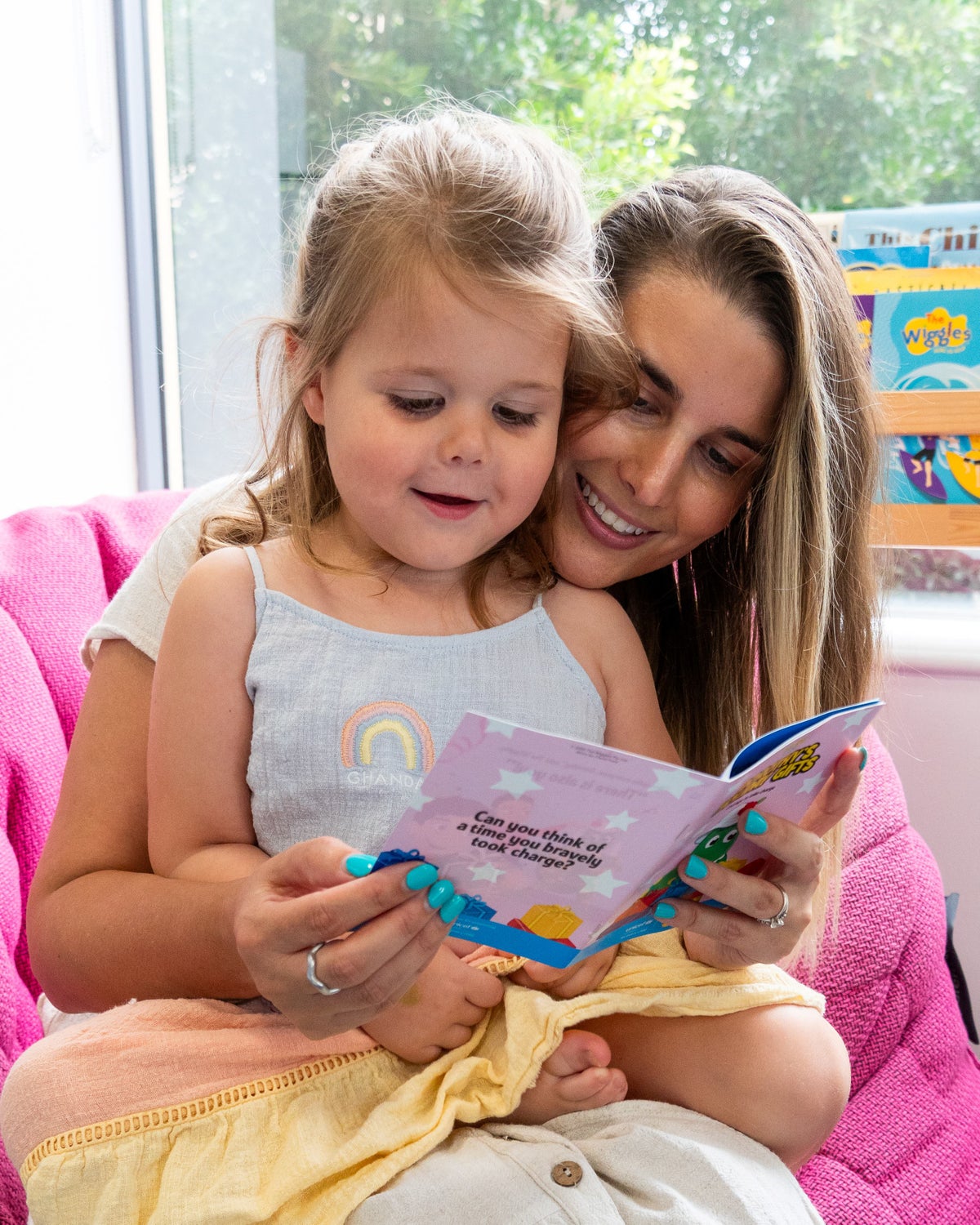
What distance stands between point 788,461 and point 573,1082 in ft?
1.69

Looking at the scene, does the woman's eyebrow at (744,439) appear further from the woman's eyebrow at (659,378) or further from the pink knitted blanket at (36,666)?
the pink knitted blanket at (36,666)

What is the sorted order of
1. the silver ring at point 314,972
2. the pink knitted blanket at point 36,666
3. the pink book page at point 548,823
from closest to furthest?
1. the pink book page at point 548,823
2. the silver ring at point 314,972
3. the pink knitted blanket at point 36,666

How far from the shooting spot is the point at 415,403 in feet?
2.92

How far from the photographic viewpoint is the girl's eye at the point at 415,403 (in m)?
0.89

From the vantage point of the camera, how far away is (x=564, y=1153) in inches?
30.9

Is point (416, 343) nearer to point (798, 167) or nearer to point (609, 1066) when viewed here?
point (609, 1066)

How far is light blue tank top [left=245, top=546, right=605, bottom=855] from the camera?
2.93ft

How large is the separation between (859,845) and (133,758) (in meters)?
0.82

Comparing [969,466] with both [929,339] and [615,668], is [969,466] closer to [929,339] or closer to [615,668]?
[929,339]

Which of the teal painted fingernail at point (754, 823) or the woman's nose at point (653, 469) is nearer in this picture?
the teal painted fingernail at point (754, 823)

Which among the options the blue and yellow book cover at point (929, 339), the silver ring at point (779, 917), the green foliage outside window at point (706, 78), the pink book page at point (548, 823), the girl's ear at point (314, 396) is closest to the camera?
the pink book page at point (548, 823)

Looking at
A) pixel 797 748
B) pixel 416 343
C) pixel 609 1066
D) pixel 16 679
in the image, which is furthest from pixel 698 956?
pixel 16 679

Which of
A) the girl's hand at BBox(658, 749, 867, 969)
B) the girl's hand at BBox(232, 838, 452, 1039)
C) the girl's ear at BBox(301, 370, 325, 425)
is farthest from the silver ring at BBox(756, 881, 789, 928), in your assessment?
the girl's ear at BBox(301, 370, 325, 425)

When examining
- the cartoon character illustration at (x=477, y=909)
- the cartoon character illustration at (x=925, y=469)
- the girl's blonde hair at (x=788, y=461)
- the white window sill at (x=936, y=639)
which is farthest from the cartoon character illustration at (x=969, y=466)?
the cartoon character illustration at (x=477, y=909)
